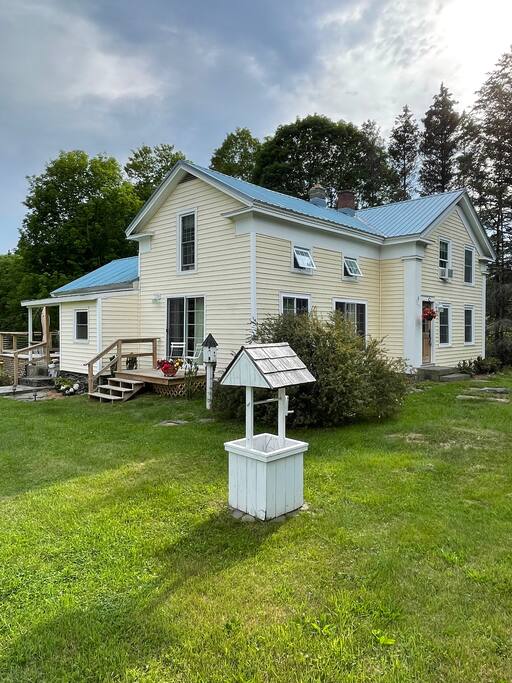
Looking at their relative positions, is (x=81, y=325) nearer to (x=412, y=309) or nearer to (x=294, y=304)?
(x=294, y=304)

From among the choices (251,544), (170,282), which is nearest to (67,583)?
(251,544)

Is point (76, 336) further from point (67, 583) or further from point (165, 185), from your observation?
point (67, 583)

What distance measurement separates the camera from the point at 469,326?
56.5 feet

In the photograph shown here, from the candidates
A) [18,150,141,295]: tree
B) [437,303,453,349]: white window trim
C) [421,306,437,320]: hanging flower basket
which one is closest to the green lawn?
[421,306,437,320]: hanging flower basket

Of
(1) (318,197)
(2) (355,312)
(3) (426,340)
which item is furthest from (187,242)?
(3) (426,340)

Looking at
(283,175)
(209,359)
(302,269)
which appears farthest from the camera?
(283,175)

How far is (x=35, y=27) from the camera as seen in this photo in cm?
938

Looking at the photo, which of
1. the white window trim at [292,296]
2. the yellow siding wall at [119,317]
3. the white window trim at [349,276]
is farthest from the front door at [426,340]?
the yellow siding wall at [119,317]

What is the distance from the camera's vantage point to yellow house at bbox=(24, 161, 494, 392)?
11055 mm

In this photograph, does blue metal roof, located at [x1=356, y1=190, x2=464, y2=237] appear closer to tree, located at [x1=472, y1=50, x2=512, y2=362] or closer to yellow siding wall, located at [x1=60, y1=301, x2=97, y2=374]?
tree, located at [x1=472, y1=50, x2=512, y2=362]

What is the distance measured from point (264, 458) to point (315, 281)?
8.97 metres

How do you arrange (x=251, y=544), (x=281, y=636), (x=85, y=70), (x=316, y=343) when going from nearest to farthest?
(x=281, y=636) → (x=251, y=544) → (x=316, y=343) → (x=85, y=70)

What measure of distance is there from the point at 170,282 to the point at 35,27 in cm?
658

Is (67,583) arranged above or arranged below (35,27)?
below
